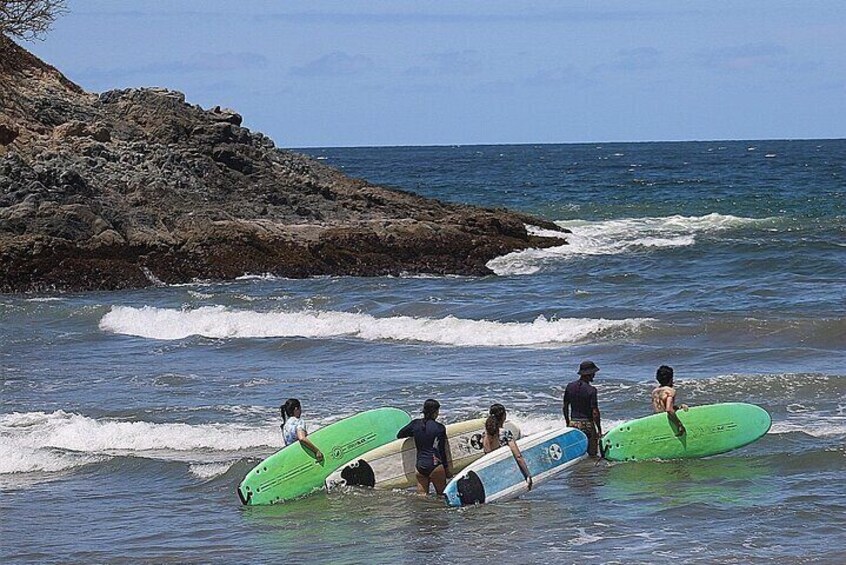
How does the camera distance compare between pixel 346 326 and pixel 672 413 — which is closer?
pixel 672 413

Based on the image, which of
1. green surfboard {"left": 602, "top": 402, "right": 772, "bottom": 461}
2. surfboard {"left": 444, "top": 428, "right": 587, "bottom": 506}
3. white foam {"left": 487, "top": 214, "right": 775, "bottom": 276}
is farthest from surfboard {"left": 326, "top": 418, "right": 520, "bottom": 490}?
white foam {"left": 487, "top": 214, "right": 775, "bottom": 276}

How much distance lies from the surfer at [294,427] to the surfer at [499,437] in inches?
70.4

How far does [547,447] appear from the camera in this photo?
1331 cm

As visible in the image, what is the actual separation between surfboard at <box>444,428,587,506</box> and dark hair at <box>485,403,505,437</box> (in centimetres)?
25

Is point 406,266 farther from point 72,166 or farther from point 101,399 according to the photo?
point 101,399

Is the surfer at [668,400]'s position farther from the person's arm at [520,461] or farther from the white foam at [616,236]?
the white foam at [616,236]

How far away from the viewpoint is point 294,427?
13734mm

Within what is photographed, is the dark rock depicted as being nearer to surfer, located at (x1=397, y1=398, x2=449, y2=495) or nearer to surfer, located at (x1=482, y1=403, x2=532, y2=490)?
surfer, located at (x1=397, y1=398, x2=449, y2=495)

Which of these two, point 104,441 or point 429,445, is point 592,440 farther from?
point 104,441

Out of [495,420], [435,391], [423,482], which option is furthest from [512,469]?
[435,391]

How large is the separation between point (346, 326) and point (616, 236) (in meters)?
19.3

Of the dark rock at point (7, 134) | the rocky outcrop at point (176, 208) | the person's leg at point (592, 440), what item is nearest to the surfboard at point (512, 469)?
the person's leg at point (592, 440)

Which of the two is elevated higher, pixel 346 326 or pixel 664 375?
pixel 346 326

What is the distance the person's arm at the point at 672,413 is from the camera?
14.1 metres
